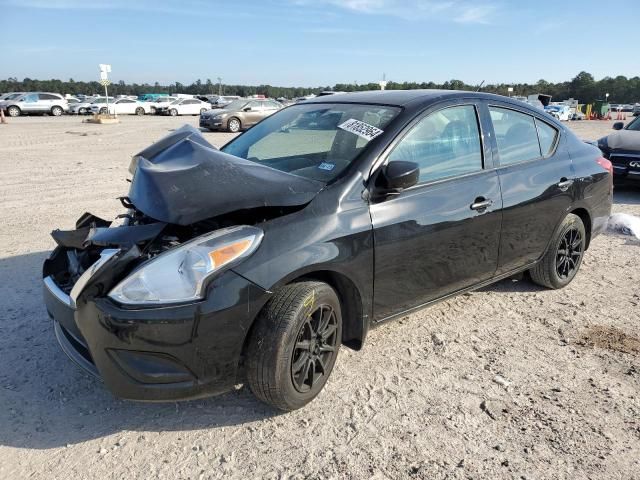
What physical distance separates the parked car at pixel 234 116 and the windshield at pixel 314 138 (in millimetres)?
18478

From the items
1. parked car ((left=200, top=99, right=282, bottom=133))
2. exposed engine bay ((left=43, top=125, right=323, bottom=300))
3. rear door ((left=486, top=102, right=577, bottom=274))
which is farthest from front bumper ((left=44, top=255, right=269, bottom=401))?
parked car ((left=200, top=99, right=282, bottom=133))

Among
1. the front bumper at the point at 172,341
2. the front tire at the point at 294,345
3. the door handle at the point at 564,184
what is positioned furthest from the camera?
the door handle at the point at 564,184

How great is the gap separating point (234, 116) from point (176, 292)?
2158cm

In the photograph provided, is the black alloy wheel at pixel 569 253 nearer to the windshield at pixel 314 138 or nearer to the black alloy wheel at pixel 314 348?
the windshield at pixel 314 138

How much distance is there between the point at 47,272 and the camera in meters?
3.07

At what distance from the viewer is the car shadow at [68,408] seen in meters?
2.65

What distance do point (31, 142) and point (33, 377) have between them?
15.9 metres

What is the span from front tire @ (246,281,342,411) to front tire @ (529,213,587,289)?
2.40 m

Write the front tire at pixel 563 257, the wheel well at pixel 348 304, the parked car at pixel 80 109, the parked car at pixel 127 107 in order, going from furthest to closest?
1. the parked car at pixel 127 107
2. the parked car at pixel 80 109
3. the front tire at pixel 563 257
4. the wheel well at pixel 348 304

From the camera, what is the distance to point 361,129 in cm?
332

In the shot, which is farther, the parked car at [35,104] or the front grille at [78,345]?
the parked car at [35,104]

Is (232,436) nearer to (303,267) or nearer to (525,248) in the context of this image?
(303,267)

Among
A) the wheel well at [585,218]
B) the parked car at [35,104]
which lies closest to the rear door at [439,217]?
the wheel well at [585,218]

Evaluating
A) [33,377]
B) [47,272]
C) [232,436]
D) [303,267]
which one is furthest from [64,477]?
[303,267]
